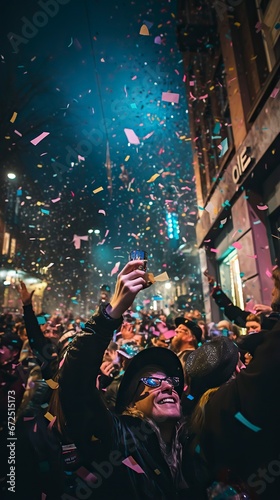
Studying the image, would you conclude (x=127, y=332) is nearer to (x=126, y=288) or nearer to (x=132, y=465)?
(x=132, y=465)

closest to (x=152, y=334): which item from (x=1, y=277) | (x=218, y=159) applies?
Result: (x=218, y=159)

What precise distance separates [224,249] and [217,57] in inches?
276

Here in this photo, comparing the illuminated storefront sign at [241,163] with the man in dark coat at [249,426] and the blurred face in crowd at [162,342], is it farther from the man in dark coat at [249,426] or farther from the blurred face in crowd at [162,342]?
the man in dark coat at [249,426]

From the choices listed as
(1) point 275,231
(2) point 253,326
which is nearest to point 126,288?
(2) point 253,326

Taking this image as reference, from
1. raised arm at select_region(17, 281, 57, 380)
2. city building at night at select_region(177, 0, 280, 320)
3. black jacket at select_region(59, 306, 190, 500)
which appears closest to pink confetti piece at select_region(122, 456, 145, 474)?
black jacket at select_region(59, 306, 190, 500)

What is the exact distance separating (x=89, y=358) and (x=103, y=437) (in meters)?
0.51

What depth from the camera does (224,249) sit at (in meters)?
11.9

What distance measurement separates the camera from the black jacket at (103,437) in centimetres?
164

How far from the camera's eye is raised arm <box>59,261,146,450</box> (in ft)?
5.34

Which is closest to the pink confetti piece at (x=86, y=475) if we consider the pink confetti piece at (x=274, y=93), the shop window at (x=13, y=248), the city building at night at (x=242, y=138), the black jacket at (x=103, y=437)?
the black jacket at (x=103, y=437)

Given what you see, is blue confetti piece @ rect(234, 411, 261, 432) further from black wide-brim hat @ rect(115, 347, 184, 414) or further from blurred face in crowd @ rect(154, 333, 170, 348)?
blurred face in crowd @ rect(154, 333, 170, 348)

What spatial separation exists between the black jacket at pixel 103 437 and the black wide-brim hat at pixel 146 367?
0.35m

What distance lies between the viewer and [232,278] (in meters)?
11.5

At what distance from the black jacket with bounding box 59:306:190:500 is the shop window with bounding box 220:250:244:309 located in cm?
870
